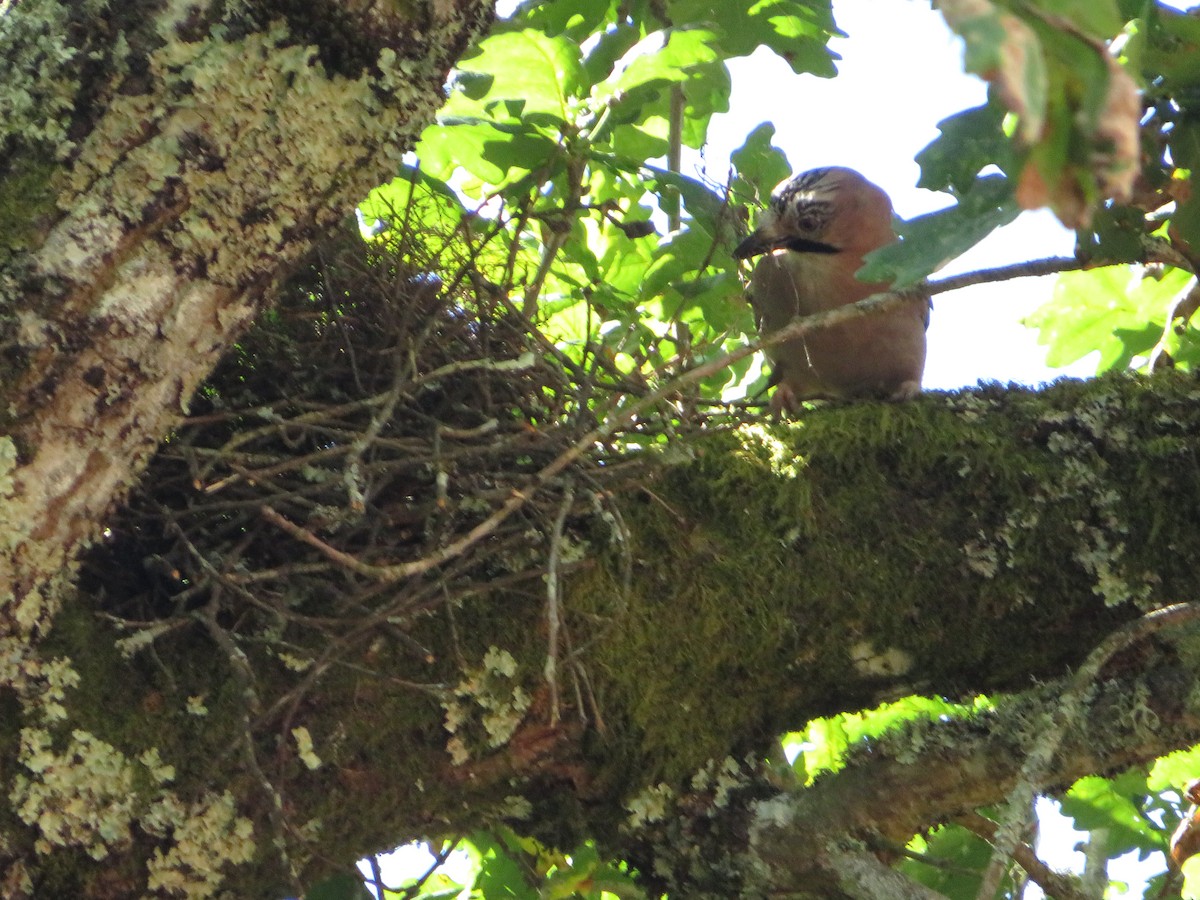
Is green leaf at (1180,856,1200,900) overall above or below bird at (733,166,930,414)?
below

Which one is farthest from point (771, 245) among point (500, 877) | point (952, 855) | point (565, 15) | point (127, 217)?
point (127, 217)

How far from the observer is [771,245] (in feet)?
12.2

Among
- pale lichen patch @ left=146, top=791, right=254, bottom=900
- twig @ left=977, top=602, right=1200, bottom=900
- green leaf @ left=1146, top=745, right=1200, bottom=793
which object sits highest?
green leaf @ left=1146, top=745, right=1200, bottom=793

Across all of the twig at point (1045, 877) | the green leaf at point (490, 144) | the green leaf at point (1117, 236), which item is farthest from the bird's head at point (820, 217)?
the twig at point (1045, 877)

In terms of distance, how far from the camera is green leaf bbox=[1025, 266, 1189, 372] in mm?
3598

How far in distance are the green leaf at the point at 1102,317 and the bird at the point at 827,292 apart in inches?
14.7

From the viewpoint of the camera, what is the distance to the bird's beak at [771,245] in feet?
11.9

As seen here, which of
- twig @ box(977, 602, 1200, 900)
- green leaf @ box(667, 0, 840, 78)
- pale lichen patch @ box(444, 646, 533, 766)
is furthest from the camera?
green leaf @ box(667, 0, 840, 78)

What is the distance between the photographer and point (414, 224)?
3004 millimetres

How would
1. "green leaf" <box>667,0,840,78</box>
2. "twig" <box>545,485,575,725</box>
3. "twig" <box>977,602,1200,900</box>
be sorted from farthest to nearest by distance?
"green leaf" <box>667,0,840,78</box>
"twig" <box>545,485,575,725</box>
"twig" <box>977,602,1200,900</box>

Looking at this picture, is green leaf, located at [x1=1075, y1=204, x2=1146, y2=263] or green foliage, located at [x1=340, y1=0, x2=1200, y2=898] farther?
green leaf, located at [x1=1075, y1=204, x2=1146, y2=263]

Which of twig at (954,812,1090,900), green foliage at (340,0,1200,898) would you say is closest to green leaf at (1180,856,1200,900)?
green foliage at (340,0,1200,898)

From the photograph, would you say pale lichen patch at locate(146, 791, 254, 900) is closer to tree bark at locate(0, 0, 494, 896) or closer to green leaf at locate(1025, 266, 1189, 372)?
tree bark at locate(0, 0, 494, 896)

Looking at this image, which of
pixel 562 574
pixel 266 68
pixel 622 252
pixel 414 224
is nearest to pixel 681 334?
pixel 622 252
